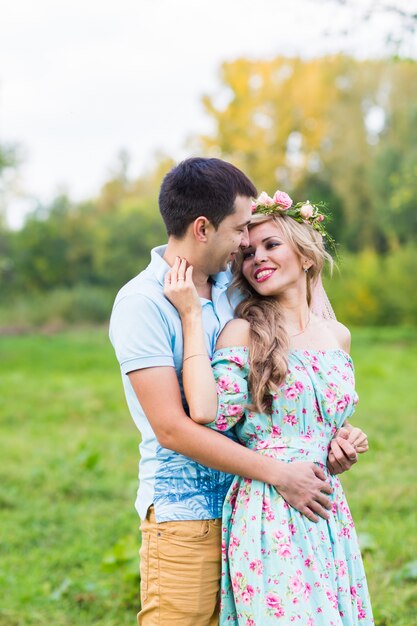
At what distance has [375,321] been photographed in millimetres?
23453

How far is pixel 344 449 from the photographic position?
101 inches

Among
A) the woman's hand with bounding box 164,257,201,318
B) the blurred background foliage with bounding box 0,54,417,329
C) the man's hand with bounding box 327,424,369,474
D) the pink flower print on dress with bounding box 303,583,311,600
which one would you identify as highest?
the blurred background foliage with bounding box 0,54,417,329

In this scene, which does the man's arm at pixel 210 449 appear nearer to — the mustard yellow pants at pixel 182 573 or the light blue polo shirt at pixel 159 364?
the light blue polo shirt at pixel 159 364

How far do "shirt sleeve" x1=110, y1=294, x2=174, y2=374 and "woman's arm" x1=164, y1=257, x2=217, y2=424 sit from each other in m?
0.06

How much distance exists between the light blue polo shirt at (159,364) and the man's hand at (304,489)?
23 centimetres

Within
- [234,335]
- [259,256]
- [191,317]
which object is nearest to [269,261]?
[259,256]

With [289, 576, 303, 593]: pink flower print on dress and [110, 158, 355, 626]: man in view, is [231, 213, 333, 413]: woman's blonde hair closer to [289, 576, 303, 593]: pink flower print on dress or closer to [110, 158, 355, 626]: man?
[110, 158, 355, 626]: man

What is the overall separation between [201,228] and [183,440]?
0.66m

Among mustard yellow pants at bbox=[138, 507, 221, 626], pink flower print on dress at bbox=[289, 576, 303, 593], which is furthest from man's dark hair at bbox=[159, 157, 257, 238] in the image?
pink flower print on dress at bbox=[289, 576, 303, 593]

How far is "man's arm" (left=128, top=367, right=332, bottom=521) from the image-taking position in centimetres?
240

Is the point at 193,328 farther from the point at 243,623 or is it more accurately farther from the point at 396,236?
the point at 396,236

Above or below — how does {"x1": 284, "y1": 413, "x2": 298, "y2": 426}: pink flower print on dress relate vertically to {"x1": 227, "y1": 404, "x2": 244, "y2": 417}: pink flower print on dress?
below

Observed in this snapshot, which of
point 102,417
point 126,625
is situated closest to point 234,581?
point 126,625

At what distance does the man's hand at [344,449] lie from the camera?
256 centimetres
